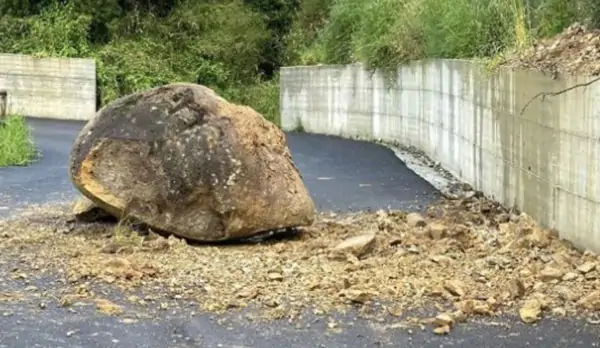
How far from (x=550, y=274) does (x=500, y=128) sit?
12.6ft

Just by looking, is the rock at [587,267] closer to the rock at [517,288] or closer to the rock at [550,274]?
the rock at [550,274]

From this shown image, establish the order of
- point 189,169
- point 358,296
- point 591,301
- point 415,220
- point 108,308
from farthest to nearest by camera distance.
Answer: point 415,220 < point 189,169 < point 358,296 < point 108,308 < point 591,301

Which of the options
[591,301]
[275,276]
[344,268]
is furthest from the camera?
[344,268]

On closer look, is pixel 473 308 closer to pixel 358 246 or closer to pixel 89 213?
pixel 358 246

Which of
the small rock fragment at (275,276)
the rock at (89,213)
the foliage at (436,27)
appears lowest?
the small rock fragment at (275,276)

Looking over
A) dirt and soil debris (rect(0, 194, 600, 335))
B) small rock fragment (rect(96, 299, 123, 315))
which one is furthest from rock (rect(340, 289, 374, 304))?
small rock fragment (rect(96, 299, 123, 315))

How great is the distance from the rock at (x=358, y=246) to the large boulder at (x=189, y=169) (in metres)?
0.88

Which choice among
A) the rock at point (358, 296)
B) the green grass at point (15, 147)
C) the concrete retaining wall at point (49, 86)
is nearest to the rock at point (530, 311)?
the rock at point (358, 296)

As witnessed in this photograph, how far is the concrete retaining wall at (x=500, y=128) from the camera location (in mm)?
7164

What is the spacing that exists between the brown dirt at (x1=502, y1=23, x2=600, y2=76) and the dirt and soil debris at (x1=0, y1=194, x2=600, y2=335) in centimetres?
131

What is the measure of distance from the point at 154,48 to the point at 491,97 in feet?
59.0

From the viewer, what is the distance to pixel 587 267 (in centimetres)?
640

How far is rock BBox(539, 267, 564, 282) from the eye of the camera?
6.33m

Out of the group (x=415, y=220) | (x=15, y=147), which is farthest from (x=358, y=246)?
(x=15, y=147)
